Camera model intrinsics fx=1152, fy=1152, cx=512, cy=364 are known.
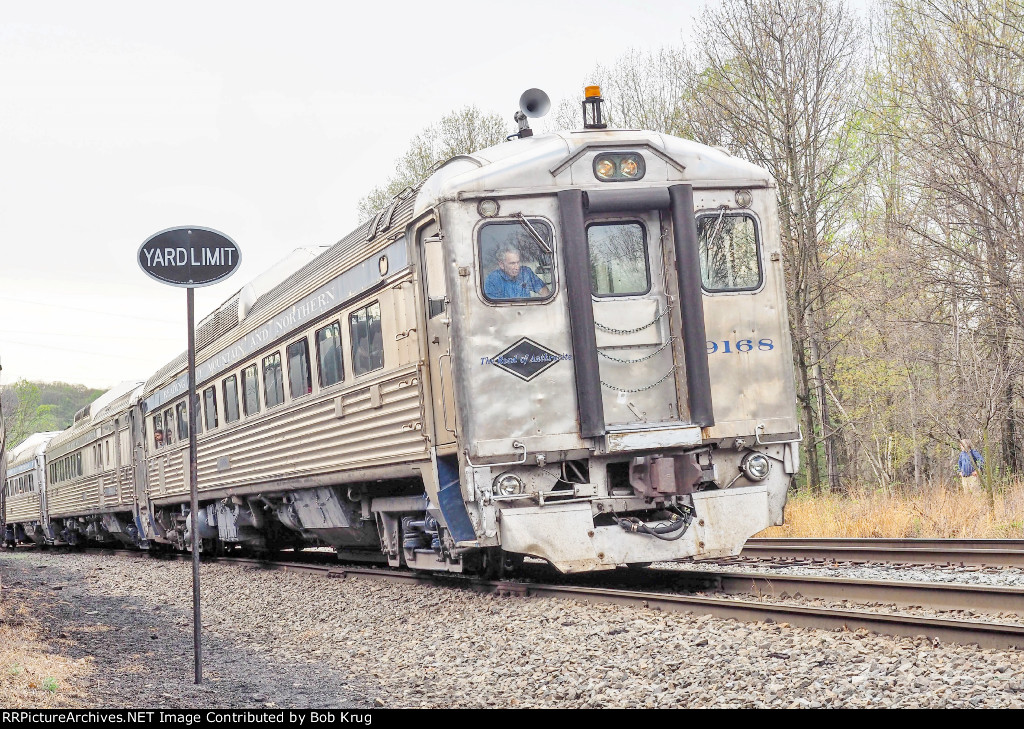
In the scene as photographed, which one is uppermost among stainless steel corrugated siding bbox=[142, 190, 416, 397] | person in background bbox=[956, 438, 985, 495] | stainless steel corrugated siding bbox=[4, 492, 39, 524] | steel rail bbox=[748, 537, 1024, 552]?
stainless steel corrugated siding bbox=[142, 190, 416, 397]

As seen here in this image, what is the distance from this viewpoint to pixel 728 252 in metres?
8.50

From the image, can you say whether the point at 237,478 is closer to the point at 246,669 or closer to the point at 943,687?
the point at 246,669

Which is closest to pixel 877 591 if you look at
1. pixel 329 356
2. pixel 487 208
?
pixel 487 208

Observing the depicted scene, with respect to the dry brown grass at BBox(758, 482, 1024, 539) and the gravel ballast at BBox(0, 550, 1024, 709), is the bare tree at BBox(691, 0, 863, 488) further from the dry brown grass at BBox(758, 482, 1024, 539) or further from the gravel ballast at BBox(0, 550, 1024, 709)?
the gravel ballast at BBox(0, 550, 1024, 709)

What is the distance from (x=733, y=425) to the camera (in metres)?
8.29

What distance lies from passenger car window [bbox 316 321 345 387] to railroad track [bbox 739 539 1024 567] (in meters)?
4.10

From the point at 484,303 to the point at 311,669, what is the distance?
109 inches

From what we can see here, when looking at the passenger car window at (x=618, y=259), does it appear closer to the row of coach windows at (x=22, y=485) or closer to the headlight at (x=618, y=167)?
the headlight at (x=618, y=167)

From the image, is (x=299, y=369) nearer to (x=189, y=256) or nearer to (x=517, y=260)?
(x=517, y=260)

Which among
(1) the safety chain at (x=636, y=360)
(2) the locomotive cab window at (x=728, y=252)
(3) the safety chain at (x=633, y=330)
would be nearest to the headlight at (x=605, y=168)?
(2) the locomotive cab window at (x=728, y=252)

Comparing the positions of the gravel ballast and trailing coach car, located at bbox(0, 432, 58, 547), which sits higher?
trailing coach car, located at bbox(0, 432, 58, 547)

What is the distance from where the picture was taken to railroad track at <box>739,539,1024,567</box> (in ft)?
29.1

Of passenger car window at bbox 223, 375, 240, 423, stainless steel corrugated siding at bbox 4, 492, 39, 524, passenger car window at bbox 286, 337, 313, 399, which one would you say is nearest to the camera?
passenger car window at bbox 286, 337, 313, 399

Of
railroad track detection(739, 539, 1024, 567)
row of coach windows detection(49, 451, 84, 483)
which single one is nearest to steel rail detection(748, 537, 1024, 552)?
railroad track detection(739, 539, 1024, 567)
